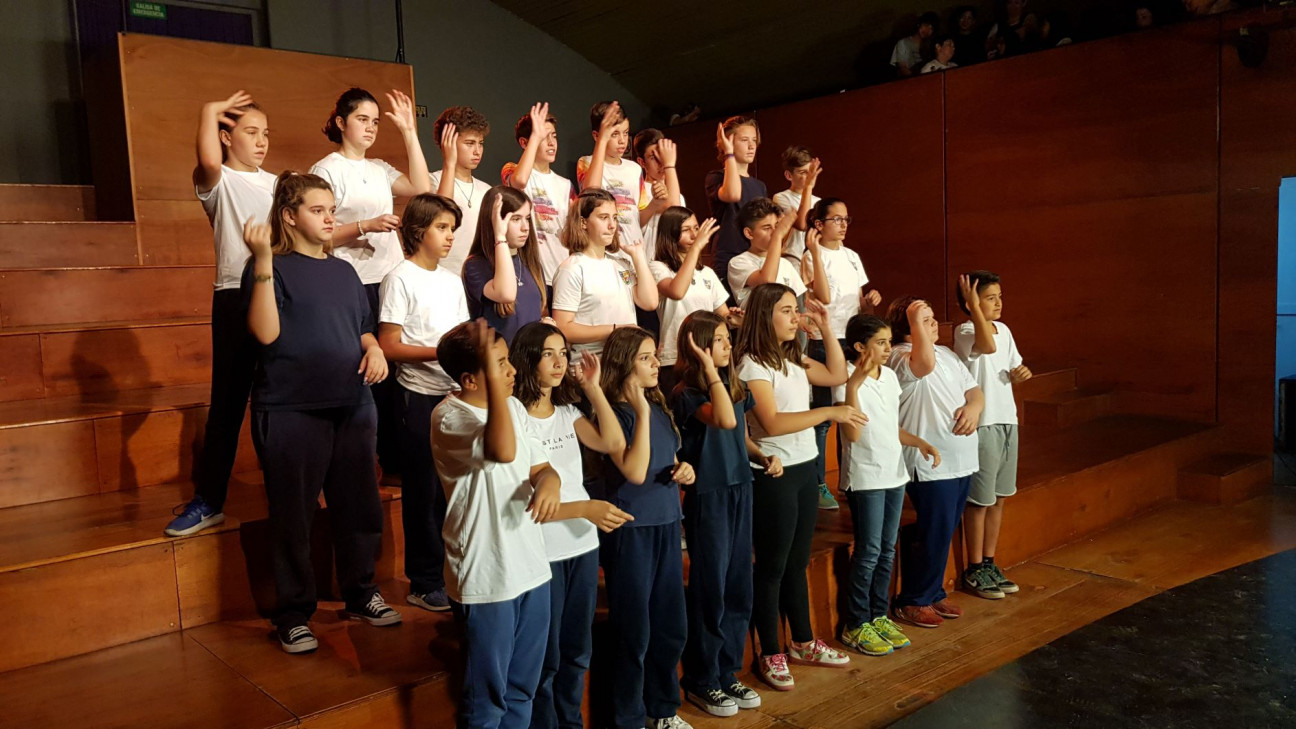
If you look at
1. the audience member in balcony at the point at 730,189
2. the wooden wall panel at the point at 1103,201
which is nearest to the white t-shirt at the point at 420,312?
the audience member in balcony at the point at 730,189

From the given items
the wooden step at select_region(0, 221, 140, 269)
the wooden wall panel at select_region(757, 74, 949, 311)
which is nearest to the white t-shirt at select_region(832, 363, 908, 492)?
the wooden step at select_region(0, 221, 140, 269)

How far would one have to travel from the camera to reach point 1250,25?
5062 millimetres

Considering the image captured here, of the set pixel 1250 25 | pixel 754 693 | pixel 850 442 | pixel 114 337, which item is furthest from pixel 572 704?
pixel 1250 25

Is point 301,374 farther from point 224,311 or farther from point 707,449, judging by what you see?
point 707,449

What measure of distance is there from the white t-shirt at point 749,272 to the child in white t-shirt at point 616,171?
389mm

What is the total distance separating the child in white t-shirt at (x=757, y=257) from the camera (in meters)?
3.61

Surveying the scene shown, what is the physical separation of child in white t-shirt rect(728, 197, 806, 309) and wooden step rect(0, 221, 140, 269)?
282 cm

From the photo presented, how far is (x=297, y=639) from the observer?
7.92ft

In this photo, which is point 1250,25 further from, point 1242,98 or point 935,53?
point 935,53

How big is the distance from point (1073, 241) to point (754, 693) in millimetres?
4209

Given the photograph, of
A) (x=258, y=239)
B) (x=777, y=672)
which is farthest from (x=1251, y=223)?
(x=258, y=239)

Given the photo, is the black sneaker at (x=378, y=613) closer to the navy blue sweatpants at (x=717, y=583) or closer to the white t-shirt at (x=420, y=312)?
the white t-shirt at (x=420, y=312)

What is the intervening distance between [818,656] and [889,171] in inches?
177

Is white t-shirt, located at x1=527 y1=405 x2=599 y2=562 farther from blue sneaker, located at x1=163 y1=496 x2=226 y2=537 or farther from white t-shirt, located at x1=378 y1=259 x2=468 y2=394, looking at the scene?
blue sneaker, located at x1=163 y1=496 x2=226 y2=537
